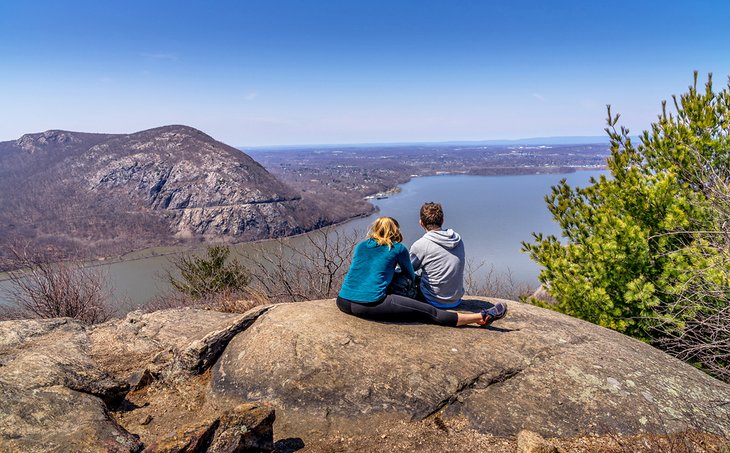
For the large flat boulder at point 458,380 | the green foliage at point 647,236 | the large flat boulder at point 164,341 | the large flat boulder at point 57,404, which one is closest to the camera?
the large flat boulder at point 57,404

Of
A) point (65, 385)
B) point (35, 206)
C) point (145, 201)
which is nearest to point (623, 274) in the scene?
point (65, 385)

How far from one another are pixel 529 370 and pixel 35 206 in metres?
136

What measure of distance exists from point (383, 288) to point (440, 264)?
904 millimetres

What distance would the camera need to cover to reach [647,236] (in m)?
7.89

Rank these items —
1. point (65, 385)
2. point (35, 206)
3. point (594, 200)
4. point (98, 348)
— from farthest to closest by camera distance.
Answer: point (35, 206)
point (594, 200)
point (98, 348)
point (65, 385)

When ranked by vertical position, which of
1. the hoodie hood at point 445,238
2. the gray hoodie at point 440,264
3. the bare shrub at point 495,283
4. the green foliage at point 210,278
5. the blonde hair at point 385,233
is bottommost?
the bare shrub at point 495,283

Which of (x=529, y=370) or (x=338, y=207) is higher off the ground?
(x=529, y=370)

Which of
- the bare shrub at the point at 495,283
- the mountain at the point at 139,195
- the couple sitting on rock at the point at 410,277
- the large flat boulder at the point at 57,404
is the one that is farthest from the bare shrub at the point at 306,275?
the mountain at the point at 139,195

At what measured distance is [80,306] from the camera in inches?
530

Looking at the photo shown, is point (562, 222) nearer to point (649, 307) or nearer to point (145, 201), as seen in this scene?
point (649, 307)

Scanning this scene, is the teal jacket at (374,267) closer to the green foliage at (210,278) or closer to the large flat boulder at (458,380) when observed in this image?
the large flat boulder at (458,380)

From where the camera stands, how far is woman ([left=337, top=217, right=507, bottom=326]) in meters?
5.50

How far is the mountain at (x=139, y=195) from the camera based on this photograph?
97750 millimetres

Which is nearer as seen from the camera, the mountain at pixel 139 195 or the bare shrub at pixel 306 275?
the bare shrub at pixel 306 275
